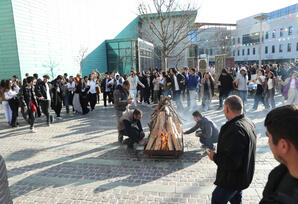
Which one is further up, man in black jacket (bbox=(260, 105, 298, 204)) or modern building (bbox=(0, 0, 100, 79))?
modern building (bbox=(0, 0, 100, 79))

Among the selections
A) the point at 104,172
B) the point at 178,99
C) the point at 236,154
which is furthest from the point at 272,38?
the point at 236,154

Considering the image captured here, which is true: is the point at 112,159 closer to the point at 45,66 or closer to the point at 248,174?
the point at 248,174

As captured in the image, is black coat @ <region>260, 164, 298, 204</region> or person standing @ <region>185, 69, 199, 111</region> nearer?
black coat @ <region>260, 164, 298, 204</region>

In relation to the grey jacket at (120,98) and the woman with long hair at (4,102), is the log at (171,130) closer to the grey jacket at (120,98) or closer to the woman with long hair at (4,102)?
the grey jacket at (120,98)

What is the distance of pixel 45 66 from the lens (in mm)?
17703

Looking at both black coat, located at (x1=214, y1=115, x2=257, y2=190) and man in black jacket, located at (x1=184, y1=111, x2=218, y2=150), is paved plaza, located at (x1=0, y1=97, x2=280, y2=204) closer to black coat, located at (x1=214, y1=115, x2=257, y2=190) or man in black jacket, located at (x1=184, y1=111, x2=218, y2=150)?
man in black jacket, located at (x1=184, y1=111, x2=218, y2=150)

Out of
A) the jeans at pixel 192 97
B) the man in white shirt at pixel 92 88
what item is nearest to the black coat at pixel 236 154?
the jeans at pixel 192 97

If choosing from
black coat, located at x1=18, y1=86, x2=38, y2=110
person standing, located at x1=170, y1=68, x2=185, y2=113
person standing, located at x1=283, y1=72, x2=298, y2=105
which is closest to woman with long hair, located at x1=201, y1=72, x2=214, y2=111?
person standing, located at x1=170, y1=68, x2=185, y2=113

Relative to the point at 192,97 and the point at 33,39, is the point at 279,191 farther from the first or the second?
the point at 33,39

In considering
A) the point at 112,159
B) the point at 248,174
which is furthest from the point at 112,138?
the point at 248,174

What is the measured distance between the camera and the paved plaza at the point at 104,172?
377 centimetres

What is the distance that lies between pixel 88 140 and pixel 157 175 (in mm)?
3309

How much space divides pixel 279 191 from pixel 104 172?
3997mm

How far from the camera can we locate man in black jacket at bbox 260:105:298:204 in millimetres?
1171
